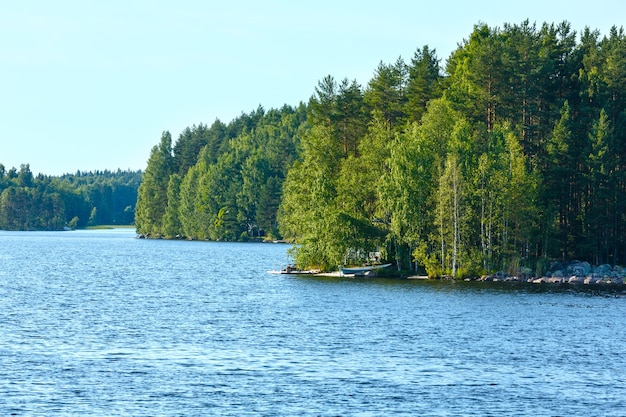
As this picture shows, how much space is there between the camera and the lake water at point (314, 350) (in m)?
34.5

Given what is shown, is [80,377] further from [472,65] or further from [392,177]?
[472,65]

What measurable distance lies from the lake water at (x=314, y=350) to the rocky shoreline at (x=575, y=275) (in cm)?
554

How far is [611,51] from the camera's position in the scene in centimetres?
10444

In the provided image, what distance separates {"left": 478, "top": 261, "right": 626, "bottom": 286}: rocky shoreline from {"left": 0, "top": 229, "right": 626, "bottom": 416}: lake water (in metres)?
5.54

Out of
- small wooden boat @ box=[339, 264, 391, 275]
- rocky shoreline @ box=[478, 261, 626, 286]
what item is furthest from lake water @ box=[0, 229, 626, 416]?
small wooden boat @ box=[339, 264, 391, 275]

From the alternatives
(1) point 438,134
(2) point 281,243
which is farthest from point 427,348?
(2) point 281,243

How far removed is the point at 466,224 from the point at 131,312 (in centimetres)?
3552

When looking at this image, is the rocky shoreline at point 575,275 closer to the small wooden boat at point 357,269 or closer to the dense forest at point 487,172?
the dense forest at point 487,172

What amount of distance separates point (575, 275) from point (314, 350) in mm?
50109

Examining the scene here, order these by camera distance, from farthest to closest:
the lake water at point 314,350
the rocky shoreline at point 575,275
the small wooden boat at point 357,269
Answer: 1. the small wooden boat at point 357,269
2. the rocky shoreline at point 575,275
3. the lake water at point 314,350

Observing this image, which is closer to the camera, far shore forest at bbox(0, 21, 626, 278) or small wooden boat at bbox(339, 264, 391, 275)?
far shore forest at bbox(0, 21, 626, 278)

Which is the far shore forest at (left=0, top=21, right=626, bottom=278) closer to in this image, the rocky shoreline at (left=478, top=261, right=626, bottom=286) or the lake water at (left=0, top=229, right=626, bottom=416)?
the rocky shoreline at (left=478, top=261, right=626, bottom=286)

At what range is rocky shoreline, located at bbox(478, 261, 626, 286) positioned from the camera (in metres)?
86.2

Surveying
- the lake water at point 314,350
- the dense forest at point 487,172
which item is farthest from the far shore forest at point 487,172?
the lake water at point 314,350
